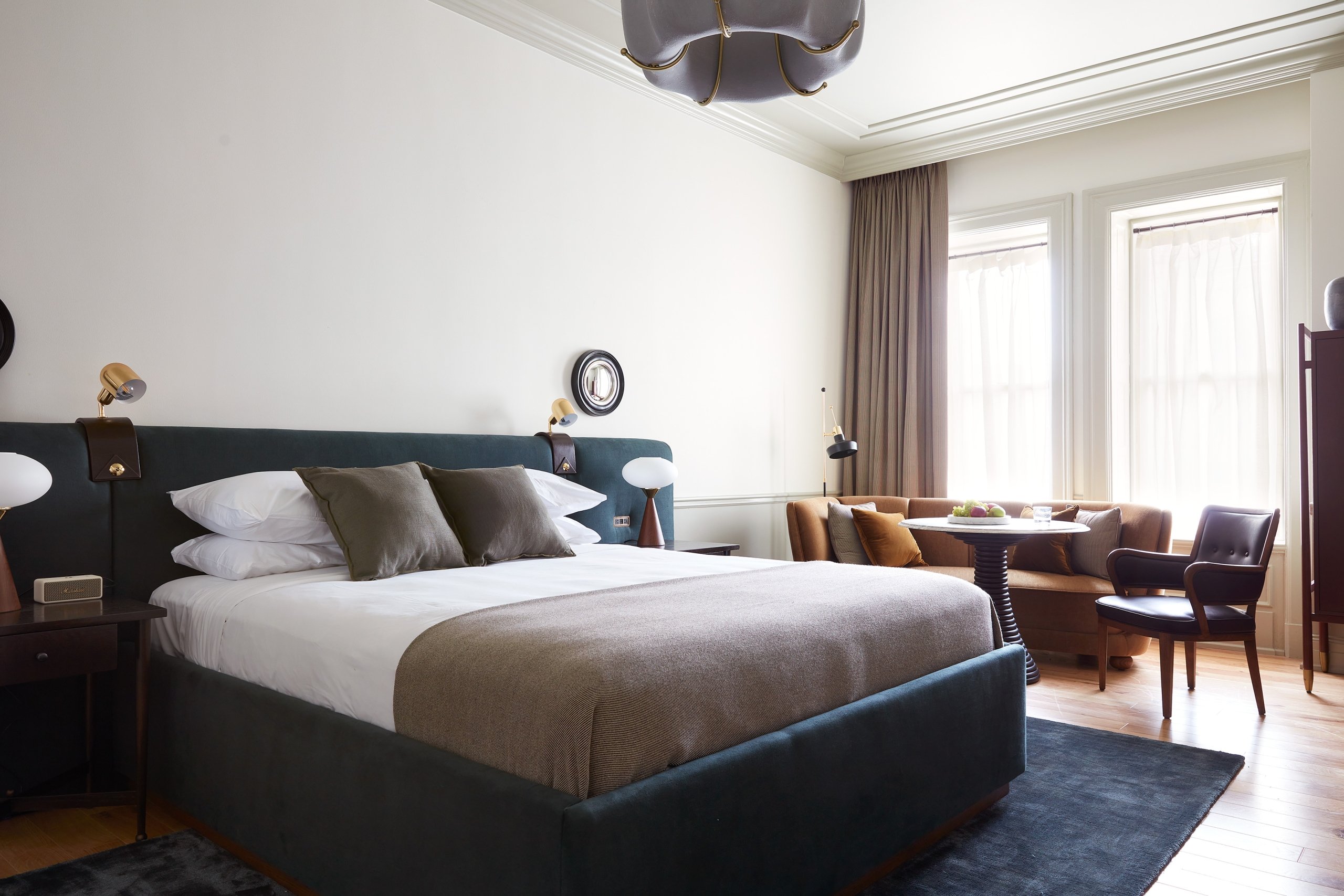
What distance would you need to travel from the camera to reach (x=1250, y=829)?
2.56 metres

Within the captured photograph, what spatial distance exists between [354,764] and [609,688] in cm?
66

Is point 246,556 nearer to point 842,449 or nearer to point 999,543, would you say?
point 999,543

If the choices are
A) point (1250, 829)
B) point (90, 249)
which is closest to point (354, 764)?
point (90, 249)

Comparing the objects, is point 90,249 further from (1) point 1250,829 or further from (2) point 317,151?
(1) point 1250,829

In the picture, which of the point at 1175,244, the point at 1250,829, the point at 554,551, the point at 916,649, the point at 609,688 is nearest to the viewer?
the point at 609,688

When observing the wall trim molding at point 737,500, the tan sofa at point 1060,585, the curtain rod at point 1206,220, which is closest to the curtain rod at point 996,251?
the curtain rod at point 1206,220

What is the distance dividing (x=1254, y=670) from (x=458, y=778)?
3354 mm

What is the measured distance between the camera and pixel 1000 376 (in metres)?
5.83

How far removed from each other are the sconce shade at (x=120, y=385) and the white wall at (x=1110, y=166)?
16.0ft

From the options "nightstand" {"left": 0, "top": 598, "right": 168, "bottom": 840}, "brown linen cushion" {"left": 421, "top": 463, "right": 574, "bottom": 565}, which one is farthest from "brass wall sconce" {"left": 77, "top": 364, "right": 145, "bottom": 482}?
"brown linen cushion" {"left": 421, "top": 463, "right": 574, "bottom": 565}

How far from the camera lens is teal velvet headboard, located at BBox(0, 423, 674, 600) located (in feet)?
8.63

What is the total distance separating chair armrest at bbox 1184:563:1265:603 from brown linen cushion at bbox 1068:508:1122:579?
0.91 metres

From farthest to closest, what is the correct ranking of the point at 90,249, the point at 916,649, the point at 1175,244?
the point at 1175,244, the point at 90,249, the point at 916,649

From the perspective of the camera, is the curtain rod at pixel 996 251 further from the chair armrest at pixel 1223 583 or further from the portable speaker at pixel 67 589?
the portable speaker at pixel 67 589
